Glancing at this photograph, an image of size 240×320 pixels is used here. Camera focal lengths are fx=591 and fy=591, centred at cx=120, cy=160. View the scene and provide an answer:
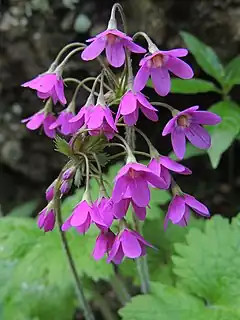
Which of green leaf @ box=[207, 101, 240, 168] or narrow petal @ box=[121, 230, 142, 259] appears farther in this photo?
green leaf @ box=[207, 101, 240, 168]

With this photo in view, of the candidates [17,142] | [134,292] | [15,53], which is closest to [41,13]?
[15,53]

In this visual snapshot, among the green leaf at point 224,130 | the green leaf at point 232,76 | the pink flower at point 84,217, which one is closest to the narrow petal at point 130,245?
the pink flower at point 84,217

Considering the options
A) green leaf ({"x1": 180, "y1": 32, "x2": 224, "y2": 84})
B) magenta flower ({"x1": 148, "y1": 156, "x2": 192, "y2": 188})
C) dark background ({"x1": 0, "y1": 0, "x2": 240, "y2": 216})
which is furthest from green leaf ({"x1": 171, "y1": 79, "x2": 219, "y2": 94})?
magenta flower ({"x1": 148, "y1": 156, "x2": 192, "y2": 188})

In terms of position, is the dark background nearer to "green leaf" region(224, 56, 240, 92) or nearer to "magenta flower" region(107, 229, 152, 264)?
"green leaf" region(224, 56, 240, 92)

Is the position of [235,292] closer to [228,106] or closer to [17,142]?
[228,106]

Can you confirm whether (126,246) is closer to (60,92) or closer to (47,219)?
(47,219)

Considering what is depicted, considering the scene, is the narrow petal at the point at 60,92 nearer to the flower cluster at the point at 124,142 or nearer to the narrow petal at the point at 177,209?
the flower cluster at the point at 124,142
